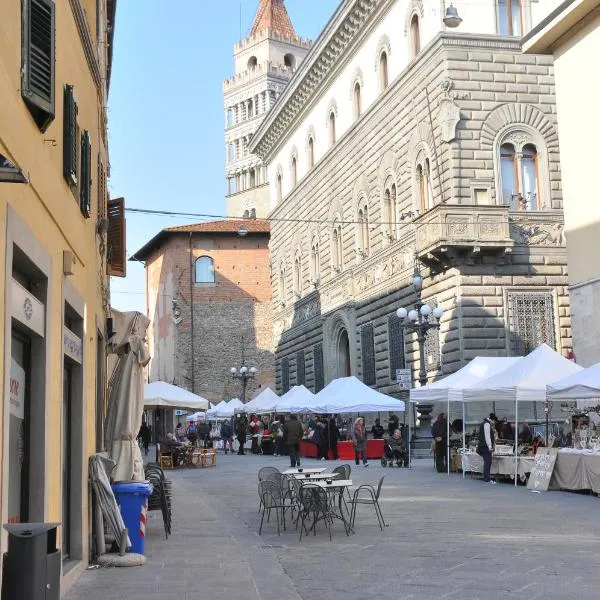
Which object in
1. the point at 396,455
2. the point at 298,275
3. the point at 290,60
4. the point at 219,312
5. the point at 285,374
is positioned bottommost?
the point at 396,455

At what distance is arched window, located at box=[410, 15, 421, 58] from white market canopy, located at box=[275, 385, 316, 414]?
1051cm

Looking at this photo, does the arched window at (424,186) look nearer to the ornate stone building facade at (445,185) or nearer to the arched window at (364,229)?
the ornate stone building facade at (445,185)

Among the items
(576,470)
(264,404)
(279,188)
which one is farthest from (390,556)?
(279,188)

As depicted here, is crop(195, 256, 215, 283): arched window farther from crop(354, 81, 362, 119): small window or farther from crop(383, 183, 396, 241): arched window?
crop(383, 183, 396, 241): arched window

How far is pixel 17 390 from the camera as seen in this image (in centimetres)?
643

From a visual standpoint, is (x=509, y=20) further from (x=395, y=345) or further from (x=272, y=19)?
(x=272, y=19)

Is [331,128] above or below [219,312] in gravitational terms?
above

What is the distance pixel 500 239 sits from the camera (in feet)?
84.9

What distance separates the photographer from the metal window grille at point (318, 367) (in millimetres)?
40250

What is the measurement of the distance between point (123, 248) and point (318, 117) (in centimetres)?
2574

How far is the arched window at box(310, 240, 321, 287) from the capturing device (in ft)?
133

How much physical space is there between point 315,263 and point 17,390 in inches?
1374


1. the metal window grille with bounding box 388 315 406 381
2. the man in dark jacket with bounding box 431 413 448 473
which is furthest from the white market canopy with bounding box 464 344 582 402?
the metal window grille with bounding box 388 315 406 381

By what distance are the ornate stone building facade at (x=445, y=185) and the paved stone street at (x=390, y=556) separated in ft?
36.9
